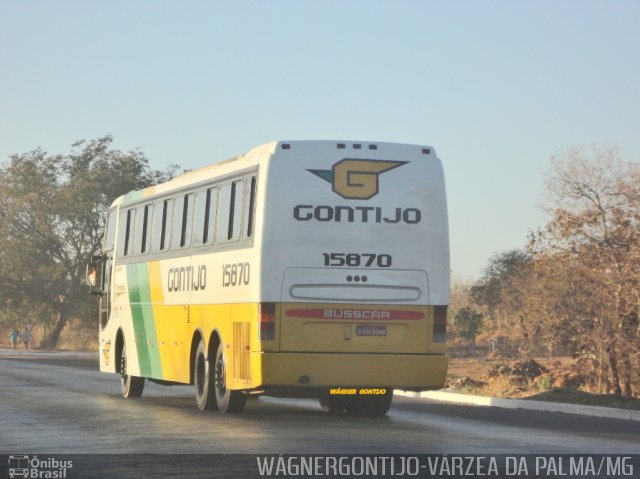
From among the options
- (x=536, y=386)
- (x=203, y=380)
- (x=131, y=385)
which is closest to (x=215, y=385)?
(x=203, y=380)

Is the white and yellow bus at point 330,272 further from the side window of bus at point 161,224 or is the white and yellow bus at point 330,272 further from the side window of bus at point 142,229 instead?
the side window of bus at point 142,229

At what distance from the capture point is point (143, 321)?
25.0m

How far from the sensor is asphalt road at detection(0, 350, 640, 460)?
14.6 m

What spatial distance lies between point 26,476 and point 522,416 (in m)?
11.2

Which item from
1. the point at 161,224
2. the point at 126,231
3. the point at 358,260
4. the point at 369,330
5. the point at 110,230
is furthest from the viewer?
the point at 110,230

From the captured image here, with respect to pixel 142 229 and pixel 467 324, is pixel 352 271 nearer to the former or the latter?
pixel 142 229

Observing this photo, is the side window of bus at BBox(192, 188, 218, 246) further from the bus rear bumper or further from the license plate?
the license plate

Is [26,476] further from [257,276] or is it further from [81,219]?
[81,219]

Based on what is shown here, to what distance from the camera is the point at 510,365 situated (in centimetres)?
3619

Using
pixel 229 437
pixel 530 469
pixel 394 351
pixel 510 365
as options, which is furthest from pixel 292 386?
pixel 510 365

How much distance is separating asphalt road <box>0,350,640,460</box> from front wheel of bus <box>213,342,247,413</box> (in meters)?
0.21

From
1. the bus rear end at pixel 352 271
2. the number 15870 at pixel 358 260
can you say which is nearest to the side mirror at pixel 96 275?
the bus rear end at pixel 352 271

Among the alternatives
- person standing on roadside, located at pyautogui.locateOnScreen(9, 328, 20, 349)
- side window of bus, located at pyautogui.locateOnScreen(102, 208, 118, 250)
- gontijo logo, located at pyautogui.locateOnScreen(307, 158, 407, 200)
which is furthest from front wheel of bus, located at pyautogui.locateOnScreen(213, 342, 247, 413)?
person standing on roadside, located at pyautogui.locateOnScreen(9, 328, 20, 349)

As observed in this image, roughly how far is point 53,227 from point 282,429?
6270 centimetres
